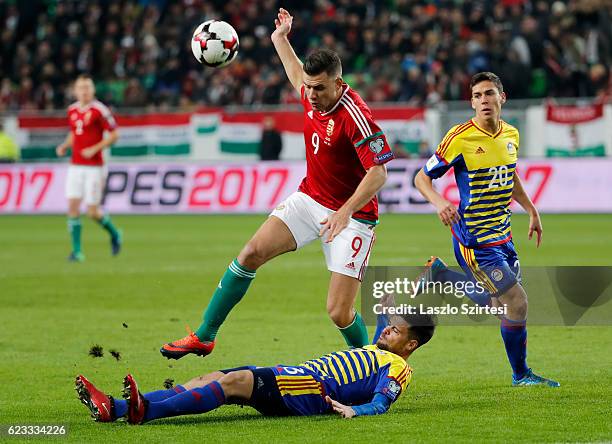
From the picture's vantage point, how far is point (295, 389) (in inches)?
254

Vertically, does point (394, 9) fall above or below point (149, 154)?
above

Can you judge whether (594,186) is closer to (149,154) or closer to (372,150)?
(149,154)

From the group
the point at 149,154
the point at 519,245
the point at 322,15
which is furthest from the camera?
the point at 322,15

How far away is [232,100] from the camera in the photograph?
27.5 m

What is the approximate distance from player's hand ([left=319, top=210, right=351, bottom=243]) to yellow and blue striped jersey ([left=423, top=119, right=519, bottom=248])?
0.94 metres

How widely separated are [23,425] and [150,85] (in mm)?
23559

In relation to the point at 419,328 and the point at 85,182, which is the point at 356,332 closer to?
the point at 419,328

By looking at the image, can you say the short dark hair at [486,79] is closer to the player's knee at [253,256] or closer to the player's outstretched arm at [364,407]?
the player's knee at [253,256]

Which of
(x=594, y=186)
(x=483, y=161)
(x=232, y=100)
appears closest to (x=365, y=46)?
(x=232, y=100)

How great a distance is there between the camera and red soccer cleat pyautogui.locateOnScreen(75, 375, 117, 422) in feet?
20.0

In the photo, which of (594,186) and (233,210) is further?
(233,210)

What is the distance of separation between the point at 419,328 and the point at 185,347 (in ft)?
5.40

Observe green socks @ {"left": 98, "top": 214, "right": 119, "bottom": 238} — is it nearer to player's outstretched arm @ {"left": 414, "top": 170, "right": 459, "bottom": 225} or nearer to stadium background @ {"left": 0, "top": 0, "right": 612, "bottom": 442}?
stadium background @ {"left": 0, "top": 0, "right": 612, "bottom": 442}

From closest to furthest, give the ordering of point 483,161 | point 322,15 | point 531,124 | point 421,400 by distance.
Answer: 1. point 421,400
2. point 483,161
3. point 531,124
4. point 322,15
